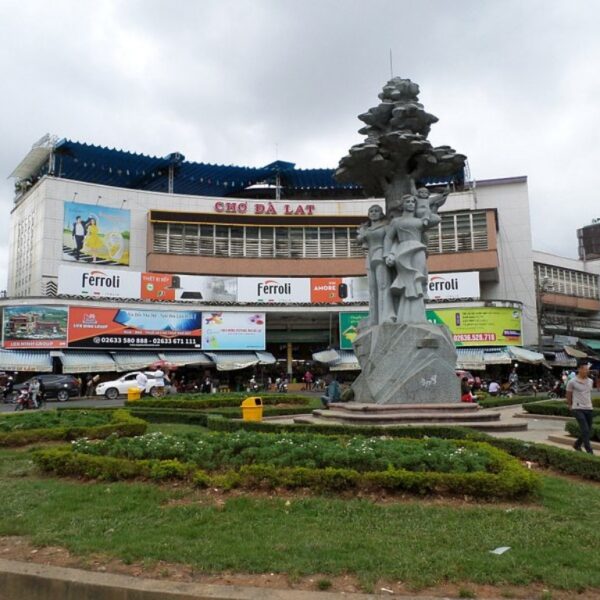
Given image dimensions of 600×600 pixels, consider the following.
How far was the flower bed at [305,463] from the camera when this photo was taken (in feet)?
19.2

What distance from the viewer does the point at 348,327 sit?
129ft

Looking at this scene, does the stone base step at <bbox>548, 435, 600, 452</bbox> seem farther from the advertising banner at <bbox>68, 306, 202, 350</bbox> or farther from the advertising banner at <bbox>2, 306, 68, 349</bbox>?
the advertising banner at <bbox>2, 306, 68, 349</bbox>

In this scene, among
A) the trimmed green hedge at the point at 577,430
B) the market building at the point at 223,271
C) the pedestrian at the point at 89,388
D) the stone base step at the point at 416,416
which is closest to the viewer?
the trimmed green hedge at the point at 577,430

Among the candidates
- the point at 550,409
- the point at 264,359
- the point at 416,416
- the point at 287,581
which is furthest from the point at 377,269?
the point at 264,359

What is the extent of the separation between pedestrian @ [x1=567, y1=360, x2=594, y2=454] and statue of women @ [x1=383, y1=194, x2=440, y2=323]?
17.2 ft

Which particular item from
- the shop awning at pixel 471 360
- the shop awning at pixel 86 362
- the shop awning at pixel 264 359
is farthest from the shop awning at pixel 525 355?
the shop awning at pixel 86 362

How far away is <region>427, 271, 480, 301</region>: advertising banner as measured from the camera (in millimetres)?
39625

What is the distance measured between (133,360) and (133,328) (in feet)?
6.92

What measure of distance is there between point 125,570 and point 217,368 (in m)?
33.1

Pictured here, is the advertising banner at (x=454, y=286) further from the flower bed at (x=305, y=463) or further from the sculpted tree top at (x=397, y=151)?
the flower bed at (x=305, y=463)

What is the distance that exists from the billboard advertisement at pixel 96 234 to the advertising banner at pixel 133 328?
24.9 feet

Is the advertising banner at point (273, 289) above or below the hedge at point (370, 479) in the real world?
above

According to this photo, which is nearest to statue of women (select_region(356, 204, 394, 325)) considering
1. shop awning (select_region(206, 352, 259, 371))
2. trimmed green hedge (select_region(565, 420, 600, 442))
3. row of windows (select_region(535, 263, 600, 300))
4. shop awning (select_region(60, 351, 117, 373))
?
trimmed green hedge (select_region(565, 420, 600, 442))

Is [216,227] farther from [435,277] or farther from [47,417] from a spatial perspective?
[47,417]
